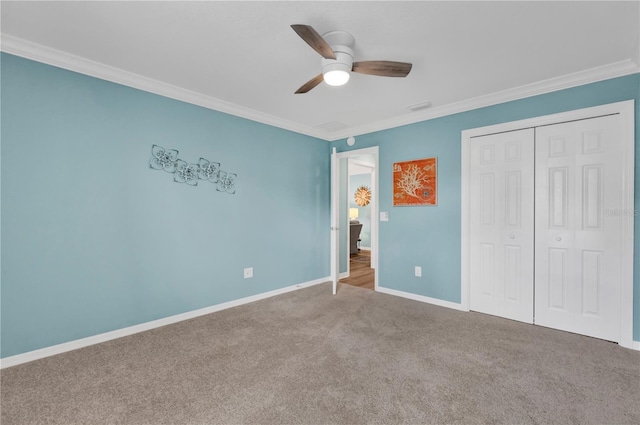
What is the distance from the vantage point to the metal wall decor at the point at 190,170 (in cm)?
297

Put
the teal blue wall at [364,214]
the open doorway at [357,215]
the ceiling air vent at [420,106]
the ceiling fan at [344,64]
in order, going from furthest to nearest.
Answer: the teal blue wall at [364,214], the open doorway at [357,215], the ceiling air vent at [420,106], the ceiling fan at [344,64]

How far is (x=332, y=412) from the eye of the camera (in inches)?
68.1

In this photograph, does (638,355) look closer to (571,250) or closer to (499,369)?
(571,250)

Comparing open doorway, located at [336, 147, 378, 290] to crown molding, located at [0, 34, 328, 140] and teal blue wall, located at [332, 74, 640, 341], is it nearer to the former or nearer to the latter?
teal blue wall, located at [332, 74, 640, 341]

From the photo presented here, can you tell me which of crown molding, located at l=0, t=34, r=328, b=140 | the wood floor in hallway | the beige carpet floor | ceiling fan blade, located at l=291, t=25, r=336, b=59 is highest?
crown molding, located at l=0, t=34, r=328, b=140

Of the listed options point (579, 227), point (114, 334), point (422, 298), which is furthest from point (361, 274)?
point (114, 334)

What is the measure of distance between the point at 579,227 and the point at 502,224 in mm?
634

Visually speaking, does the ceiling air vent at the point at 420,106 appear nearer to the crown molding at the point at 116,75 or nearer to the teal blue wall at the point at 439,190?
the teal blue wall at the point at 439,190

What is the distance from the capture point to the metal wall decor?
2967 millimetres

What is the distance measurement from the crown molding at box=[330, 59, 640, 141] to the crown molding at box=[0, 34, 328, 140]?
67.1 inches

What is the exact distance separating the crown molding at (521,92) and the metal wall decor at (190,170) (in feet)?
7.19

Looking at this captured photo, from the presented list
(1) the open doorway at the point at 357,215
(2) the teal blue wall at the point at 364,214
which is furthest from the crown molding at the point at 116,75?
(2) the teal blue wall at the point at 364,214

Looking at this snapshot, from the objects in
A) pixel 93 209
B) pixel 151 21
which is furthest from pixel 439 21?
pixel 93 209

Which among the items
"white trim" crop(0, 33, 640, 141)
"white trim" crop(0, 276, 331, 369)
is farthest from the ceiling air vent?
"white trim" crop(0, 276, 331, 369)
